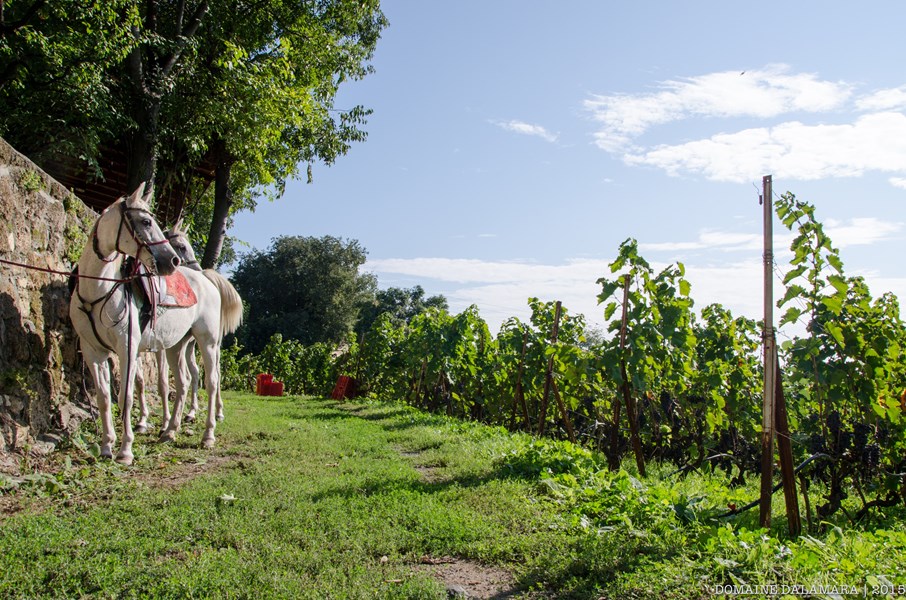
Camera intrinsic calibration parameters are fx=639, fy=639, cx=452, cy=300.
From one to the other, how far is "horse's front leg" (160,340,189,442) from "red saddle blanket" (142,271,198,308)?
45.3 inches

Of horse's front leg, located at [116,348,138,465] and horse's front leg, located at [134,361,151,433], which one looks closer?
horse's front leg, located at [116,348,138,465]

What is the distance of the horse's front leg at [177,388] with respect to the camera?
8.16m

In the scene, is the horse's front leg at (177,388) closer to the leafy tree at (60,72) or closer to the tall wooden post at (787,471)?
the leafy tree at (60,72)

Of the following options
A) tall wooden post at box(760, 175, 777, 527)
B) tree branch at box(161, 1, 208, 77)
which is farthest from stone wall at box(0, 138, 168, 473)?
tall wooden post at box(760, 175, 777, 527)

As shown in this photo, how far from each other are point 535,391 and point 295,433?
5.33 m

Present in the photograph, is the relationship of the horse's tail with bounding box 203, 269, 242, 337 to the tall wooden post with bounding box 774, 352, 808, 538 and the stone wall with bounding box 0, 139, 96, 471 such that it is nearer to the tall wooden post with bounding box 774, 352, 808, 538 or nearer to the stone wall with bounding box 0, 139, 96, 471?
the stone wall with bounding box 0, 139, 96, 471

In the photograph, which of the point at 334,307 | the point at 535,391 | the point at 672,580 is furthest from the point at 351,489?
the point at 334,307

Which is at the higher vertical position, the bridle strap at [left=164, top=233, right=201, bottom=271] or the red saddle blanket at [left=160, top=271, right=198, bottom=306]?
the bridle strap at [left=164, top=233, right=201, bottom=271]

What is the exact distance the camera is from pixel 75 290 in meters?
6.58

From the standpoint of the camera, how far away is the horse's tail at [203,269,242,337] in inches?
395

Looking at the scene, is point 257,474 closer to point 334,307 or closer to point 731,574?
point 731,574

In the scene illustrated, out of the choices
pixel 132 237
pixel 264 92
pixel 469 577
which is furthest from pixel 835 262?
pixel 264 92

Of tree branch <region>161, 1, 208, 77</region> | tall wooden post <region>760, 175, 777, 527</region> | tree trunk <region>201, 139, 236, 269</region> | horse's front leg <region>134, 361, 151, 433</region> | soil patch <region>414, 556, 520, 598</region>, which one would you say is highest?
tree branch <region>161, 1, 208, 77</region>

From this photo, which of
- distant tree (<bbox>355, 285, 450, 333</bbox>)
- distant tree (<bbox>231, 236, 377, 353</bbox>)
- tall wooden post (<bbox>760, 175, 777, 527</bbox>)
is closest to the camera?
tall wooden post (<bbox>760, 175, 777, 527</bbox>)
